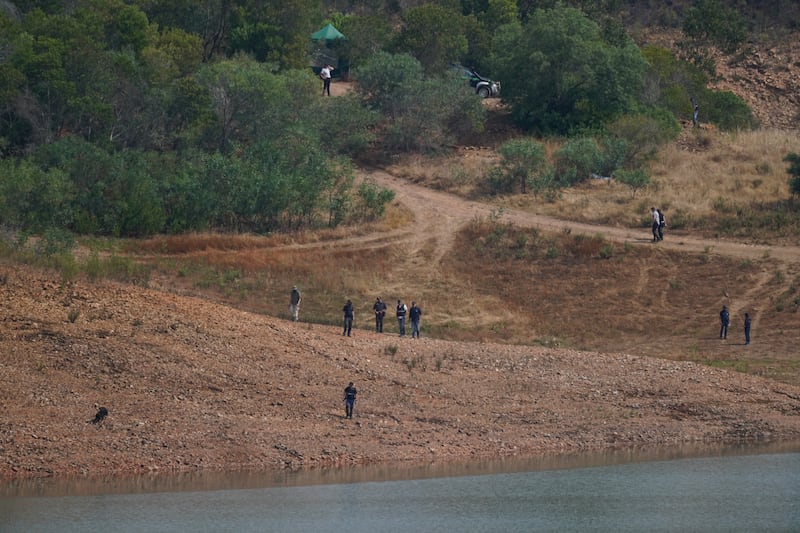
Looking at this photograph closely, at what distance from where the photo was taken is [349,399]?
40344 mm

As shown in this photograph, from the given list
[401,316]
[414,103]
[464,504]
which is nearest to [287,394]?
[401,316]

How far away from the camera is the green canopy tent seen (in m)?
89.9

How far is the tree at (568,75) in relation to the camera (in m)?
78.8

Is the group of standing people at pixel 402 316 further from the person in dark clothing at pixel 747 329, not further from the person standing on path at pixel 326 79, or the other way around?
the person standing on path at pixel 326 79

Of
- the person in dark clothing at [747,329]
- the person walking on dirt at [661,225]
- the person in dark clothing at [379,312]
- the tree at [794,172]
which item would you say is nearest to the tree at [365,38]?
the tree at [794,172]

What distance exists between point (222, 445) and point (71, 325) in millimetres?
8035

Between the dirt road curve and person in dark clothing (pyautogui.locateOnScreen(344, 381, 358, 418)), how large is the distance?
71.6ft

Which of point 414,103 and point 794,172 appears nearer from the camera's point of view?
point 794,172

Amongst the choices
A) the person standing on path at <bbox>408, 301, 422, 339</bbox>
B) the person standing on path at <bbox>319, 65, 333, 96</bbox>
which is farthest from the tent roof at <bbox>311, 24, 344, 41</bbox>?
the person standing on path at <bbox>408, 301, 422, 339</bbox>

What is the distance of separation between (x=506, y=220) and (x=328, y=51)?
30004 millimetres

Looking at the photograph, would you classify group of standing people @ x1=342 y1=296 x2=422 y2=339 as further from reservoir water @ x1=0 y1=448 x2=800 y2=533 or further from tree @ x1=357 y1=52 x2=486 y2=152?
tree @ x1=357 y1=52 x2=486 y2=152

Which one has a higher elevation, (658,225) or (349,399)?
(658,225)

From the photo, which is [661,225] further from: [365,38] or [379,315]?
[365,38]

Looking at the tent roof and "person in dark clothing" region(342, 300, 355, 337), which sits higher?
the tent roof
